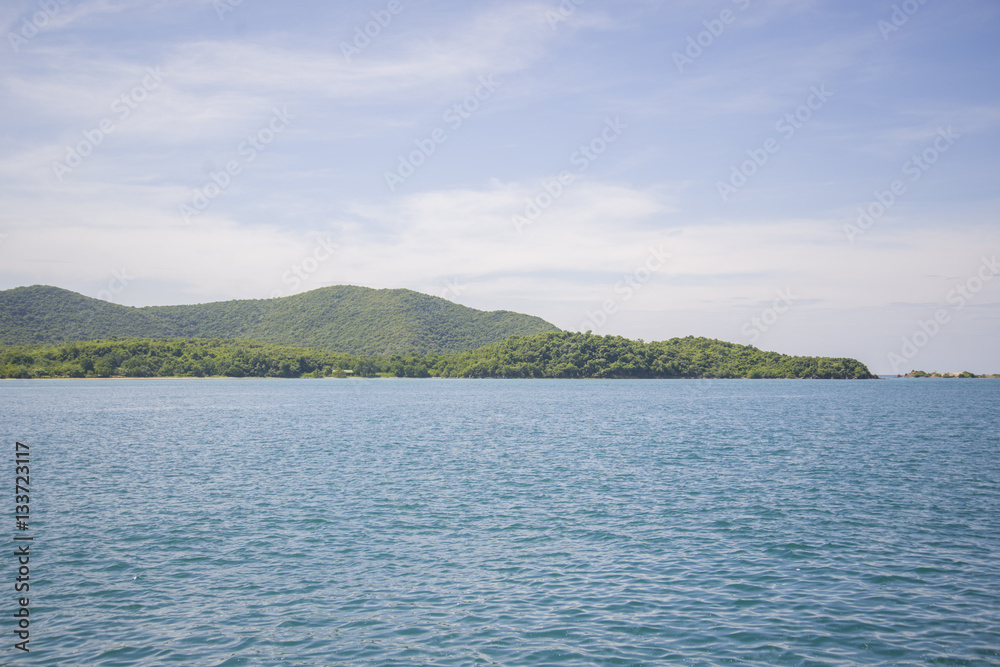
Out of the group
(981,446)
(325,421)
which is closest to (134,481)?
(325,421)

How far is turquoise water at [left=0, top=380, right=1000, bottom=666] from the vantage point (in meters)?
12.0

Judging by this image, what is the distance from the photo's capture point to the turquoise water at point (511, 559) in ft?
39.3

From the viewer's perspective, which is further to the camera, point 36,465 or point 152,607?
point 36,465

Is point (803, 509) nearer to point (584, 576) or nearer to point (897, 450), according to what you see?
point (584, 576)

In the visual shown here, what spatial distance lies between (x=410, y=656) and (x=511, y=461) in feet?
79.1

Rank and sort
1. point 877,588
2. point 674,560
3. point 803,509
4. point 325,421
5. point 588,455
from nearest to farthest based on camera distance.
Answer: point 877,588, point 674,560, point 803,509, point 588,455, point 325,421

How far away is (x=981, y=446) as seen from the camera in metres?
42.8

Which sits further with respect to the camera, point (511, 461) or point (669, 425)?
point (669, 425)

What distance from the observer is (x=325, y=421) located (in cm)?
6369

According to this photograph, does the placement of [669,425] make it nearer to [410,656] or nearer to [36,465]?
[36,465]

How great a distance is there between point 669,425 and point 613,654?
163 feet

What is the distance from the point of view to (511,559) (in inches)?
668

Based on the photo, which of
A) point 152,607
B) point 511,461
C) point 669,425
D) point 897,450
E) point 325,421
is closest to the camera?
point 152,607

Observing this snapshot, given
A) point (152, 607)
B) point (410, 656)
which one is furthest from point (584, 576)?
point (152, 607)
